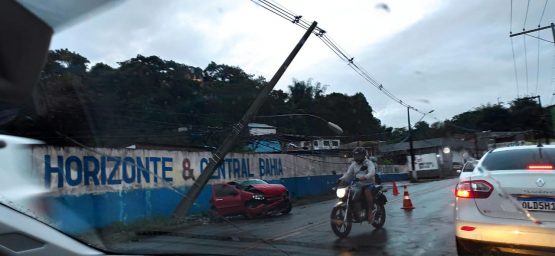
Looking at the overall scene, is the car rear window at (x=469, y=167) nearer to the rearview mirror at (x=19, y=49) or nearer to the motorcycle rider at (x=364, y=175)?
the motorcycle rider at (x=364, y=175)

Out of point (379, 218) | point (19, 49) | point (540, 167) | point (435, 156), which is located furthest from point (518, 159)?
point (435, 156)

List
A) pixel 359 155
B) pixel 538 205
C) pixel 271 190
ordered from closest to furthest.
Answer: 1. pixel 538 205
2. pixel 359 155
3. pixel 271 190

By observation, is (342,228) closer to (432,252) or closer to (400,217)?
(432,252)

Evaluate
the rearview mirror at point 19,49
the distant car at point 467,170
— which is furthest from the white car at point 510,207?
the rearview mirror at point 19,49

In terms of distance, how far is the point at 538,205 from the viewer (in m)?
4.96

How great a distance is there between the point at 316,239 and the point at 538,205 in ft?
13.1

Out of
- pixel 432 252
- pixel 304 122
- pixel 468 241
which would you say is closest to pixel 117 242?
pixel 468 241

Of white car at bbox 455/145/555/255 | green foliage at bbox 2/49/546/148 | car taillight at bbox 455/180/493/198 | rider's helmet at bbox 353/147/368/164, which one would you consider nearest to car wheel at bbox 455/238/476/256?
white car at bbox 455/145/555/255

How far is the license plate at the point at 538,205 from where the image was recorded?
4895mm

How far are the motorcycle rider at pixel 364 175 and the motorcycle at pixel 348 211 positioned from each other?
0.31ft

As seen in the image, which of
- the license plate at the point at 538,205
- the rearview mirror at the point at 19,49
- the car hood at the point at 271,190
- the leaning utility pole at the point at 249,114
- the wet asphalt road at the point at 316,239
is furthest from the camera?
the car hood at the point at 271,190

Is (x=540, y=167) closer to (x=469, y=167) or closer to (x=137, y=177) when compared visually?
(x=469, y=167)

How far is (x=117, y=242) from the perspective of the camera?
3117 mm

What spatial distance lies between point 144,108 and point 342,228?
15.3ft
